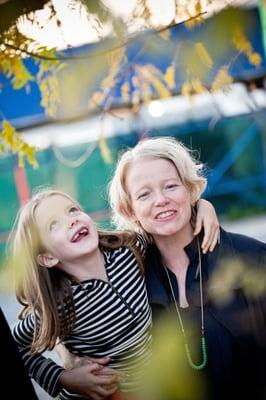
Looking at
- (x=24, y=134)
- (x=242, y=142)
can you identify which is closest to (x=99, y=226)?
(x=24, y=134)

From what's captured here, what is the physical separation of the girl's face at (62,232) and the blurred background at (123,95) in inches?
2.9

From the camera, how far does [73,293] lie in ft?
3.90

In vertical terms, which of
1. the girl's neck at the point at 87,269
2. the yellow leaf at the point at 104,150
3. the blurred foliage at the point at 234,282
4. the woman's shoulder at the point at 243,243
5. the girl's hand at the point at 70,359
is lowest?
the girl's hand at the point at 70,359

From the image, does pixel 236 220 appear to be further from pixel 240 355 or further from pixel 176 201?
pixel 240 355

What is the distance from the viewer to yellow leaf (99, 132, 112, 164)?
1272 mm

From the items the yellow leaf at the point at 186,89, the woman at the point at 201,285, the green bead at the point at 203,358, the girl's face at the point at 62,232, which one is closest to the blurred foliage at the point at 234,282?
the woman at the point at 201,285

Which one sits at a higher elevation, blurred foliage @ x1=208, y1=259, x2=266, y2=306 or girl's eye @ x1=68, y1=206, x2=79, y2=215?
girl's eye @ x1=68, y1=206, x2=79, y2=215

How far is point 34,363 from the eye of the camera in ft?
3.93

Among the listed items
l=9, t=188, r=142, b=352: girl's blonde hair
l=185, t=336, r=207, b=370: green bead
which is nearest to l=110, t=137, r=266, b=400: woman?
l=185, t=336, r=207, b=370: green bead

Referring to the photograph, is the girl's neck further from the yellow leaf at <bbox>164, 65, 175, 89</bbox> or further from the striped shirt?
the yellow leaf at <bbox>164, 65, 175, 89</bbox>

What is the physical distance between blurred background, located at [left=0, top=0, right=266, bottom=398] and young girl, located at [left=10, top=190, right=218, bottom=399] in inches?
2.7

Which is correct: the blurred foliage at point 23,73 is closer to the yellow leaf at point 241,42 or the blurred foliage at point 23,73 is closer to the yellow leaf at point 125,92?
the yellow leaf at point 125,92

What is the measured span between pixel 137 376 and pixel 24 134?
696 millimetres

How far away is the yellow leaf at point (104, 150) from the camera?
4.17 ft
